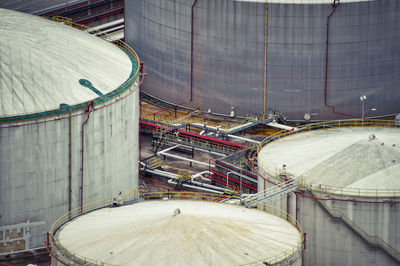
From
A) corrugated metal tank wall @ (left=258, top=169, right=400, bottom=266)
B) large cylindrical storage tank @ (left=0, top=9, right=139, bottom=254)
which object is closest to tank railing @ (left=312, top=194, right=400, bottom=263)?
corrugated metal tank wall @ (left=258, top=169, right=400, bottom=266)

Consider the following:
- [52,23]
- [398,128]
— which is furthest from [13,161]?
[398,128]

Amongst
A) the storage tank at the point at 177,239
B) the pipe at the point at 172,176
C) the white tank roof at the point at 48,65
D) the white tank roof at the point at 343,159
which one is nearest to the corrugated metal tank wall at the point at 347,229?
the white tank roof at the point at 343,159

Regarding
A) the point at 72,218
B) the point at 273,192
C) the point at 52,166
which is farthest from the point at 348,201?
the point at 52,166

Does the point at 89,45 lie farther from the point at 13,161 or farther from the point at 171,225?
the point at 171,225

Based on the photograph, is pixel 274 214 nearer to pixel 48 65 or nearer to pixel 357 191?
pixel 357 191

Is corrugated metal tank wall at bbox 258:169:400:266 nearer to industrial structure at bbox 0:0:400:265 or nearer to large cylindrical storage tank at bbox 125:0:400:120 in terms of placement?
industrial structure at bbox 0:0:400:265

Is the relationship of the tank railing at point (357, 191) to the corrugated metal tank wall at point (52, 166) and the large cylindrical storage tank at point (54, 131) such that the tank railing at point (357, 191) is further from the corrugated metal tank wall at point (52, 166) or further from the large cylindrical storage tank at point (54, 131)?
the large cylindrical storage tank at point (54, 131)
